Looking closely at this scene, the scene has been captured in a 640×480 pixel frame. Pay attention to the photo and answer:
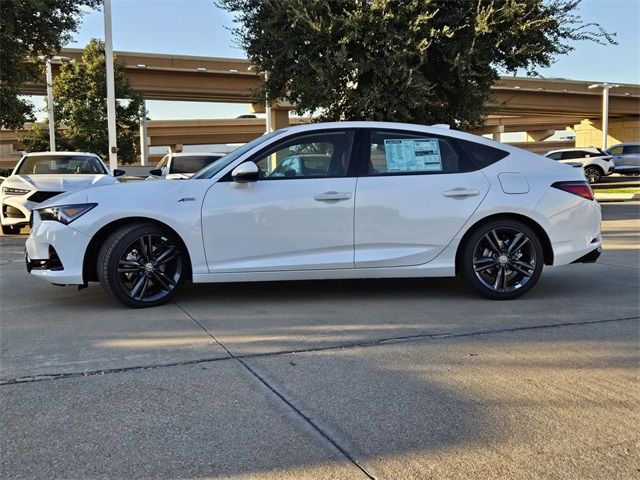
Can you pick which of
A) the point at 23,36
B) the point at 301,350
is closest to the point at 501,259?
the point at 301,350

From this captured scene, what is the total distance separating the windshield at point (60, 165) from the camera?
1196 centimetres

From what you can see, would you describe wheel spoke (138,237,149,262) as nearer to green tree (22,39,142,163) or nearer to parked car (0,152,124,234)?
parked car (0,152,124,234)

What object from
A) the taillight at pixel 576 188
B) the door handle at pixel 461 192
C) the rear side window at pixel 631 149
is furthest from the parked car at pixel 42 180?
the rear side window at pixel 631 149

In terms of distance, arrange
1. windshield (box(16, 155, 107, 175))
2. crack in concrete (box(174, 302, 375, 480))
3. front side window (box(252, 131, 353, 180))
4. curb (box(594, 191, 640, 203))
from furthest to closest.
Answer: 1. curb (box(594, 191, 640, 203))
2. windshield (box(16, 155, 107, 175))
3. front side window (box(252, 131, 353, 180))
4. crack in concrete (box(174, 302, 375, 480))

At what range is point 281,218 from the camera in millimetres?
5367

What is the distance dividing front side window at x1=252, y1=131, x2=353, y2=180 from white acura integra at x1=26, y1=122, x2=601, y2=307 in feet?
0.03

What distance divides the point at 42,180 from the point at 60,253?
21.6 ft

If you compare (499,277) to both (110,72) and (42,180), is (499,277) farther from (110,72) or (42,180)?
(110,72)

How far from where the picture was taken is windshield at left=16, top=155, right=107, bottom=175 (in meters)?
12.0

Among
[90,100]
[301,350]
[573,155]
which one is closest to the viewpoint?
[301,350]

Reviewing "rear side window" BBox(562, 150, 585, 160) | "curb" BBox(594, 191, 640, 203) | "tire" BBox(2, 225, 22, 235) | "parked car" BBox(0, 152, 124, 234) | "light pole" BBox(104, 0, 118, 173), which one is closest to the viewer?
"parked car" BBox(0, 152, 124, 234)

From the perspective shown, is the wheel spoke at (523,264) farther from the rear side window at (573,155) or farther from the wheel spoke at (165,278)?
the rear side window at (573,155)

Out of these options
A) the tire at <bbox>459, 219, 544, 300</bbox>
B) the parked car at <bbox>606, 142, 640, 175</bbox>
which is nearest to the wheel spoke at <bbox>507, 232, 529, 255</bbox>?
the tire at <bbox>459, 219, 544, 300</bbox>

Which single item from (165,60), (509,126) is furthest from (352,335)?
(509,126)
